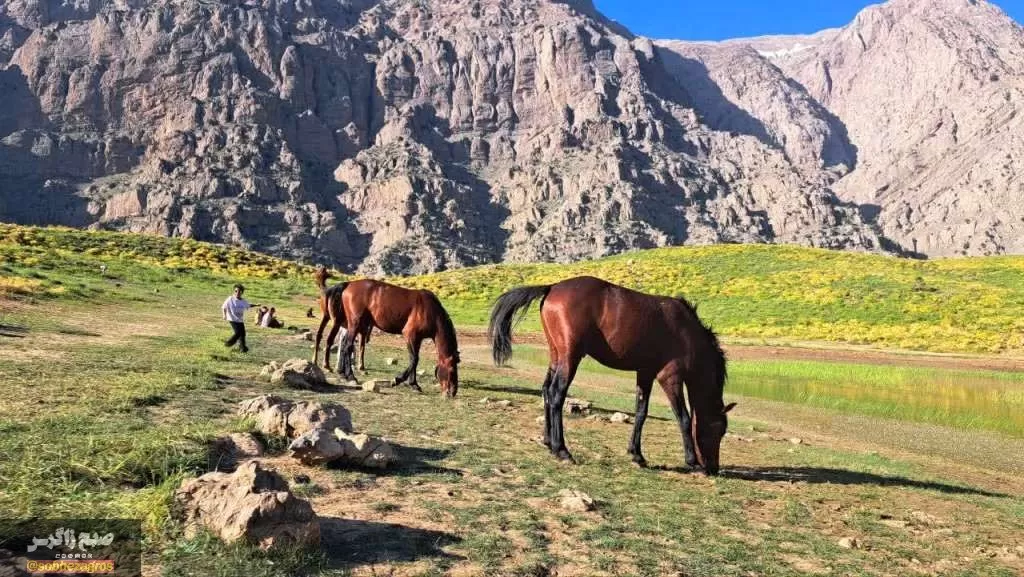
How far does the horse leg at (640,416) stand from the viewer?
9.22 meters

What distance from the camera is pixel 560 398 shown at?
923 centimetres

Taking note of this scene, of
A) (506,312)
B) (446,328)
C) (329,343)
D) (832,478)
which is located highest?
(506,312)

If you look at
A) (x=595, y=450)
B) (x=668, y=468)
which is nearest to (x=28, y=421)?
(x=595, y=450)

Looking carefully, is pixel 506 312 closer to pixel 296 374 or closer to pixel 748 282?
pixel 296 374

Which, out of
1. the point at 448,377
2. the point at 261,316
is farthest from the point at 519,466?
the point at 261,316

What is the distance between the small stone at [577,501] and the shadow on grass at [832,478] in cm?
329

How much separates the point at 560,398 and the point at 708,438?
2.25 meters

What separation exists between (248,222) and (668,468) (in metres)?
188

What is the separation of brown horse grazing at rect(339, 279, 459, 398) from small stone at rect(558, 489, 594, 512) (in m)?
7.90

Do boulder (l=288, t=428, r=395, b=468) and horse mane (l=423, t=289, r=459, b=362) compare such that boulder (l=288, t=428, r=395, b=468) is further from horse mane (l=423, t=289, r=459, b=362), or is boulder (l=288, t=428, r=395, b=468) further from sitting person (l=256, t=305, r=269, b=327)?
sitting person (l=256, t=305, r=269, b=327)

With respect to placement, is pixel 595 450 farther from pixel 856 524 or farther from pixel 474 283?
pixel 474 283

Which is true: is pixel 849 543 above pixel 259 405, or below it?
below

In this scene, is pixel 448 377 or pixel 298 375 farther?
pixel 448 377

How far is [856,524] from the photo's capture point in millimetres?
7129
